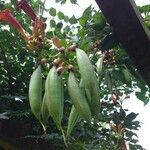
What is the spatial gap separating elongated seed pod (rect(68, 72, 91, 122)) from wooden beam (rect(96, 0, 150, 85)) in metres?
0.20

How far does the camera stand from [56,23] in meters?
2.73

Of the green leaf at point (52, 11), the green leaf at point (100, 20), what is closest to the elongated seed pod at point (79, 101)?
the green leaf at point (100, 20)

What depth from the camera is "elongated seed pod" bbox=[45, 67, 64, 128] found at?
0.75 m

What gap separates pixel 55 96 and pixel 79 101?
1.7 inches

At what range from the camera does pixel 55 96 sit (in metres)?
0.76

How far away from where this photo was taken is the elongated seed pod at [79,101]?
75cm

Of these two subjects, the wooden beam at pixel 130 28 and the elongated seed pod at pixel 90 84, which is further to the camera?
the wooden beam at pixel 130 28

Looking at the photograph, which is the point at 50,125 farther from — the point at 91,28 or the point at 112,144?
the point at 91,28

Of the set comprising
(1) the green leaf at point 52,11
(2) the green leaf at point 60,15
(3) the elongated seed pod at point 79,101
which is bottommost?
(3) the elongated seed pod at point 79,101

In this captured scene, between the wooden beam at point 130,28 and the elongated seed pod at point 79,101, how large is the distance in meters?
0.20

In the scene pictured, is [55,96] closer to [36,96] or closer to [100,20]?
[36,96]

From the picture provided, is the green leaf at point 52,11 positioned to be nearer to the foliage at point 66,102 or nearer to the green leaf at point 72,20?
the foliage at point 66,102

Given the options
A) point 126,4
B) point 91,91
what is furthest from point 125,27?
point 91,91

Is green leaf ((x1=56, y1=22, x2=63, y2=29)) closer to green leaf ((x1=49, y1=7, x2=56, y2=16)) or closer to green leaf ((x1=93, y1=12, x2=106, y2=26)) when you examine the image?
green leaf ((x1=49, y1=7, x2=56, y2=16))
